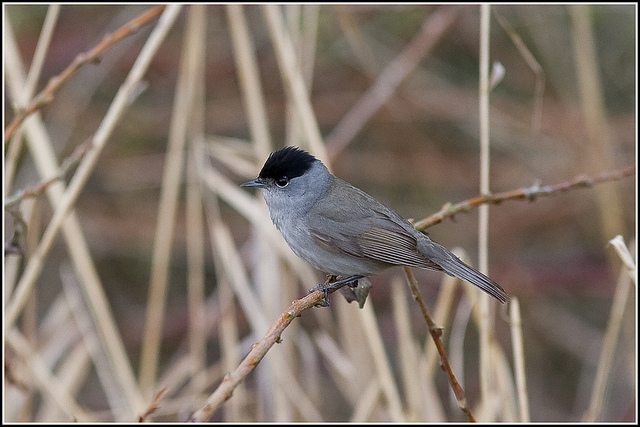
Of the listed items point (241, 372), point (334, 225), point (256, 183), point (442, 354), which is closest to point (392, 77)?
point (334, 225)

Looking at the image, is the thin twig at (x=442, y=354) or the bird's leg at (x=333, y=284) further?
the bird's leg at (x=333, y=284)

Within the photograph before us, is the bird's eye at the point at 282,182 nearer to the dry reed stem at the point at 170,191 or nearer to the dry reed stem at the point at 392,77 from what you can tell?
the dry reed stem at the point at 170,191

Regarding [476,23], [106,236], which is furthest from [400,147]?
[106,236]

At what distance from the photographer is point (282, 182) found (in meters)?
2.72

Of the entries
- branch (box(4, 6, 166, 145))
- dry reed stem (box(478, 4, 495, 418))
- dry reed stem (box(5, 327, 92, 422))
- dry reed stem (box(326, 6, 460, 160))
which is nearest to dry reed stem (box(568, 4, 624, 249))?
dry reed stem (box(326, 6, 460, 160))

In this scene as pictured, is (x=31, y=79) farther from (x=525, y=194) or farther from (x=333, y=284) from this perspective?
(x=525, y=194)

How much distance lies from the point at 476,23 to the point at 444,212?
3.08 metres

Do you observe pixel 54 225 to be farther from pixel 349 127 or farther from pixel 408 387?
pixel 349 127

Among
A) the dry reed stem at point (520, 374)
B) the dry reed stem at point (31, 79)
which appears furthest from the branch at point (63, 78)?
the dry reed stem at point (520, 374)

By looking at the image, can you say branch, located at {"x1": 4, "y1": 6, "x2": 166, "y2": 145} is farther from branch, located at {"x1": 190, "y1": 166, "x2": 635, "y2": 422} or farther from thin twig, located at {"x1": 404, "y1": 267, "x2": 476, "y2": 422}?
thin twig, located at {"x1": 404, "y1": 267, "x2": 476, "y2": 422}

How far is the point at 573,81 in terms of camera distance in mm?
4879

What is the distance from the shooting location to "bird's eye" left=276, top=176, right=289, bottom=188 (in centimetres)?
270

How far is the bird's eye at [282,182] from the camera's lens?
2.70 metres

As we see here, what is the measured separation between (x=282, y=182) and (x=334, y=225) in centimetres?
29
